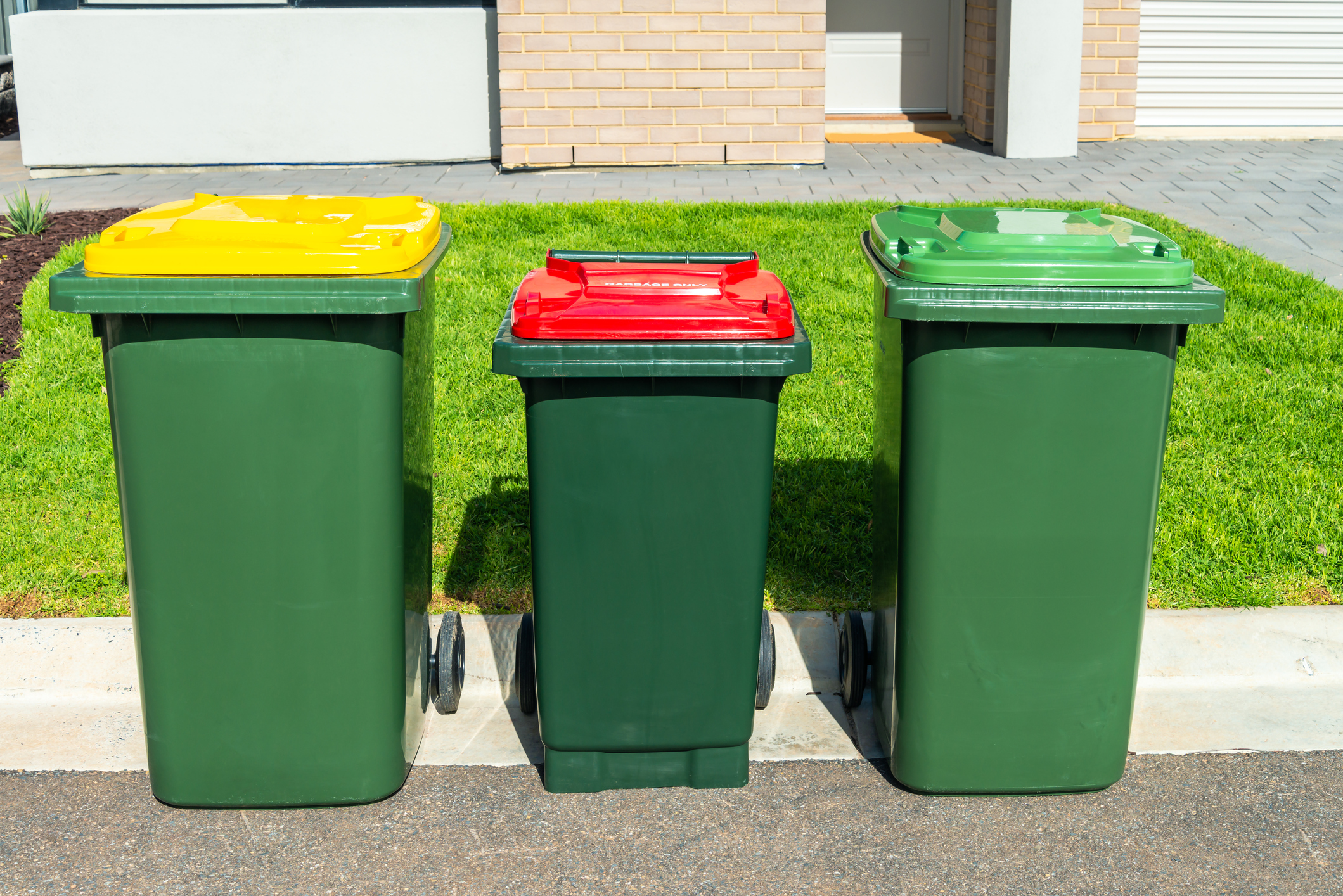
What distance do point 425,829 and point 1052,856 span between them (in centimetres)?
160

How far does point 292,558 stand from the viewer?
3086mm

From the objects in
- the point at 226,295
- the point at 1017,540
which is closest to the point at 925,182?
the point at 1017,540

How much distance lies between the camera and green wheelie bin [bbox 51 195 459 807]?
114 inches

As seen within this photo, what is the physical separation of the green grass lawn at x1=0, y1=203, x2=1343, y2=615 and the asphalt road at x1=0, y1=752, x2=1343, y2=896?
867mm

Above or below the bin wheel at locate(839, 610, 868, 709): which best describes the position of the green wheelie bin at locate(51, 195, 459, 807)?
above

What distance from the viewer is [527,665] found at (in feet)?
11.9

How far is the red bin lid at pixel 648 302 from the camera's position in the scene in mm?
2945

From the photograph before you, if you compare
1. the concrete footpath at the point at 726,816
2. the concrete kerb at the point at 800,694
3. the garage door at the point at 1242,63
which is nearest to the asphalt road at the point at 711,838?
the concrete footpath at the point at 726,816

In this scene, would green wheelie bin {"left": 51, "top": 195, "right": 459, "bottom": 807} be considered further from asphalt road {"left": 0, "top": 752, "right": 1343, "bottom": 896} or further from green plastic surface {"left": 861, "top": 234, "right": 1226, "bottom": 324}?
green plastic surface {"left": 861, "top": 234, "right": 1226, "bottom": 324}

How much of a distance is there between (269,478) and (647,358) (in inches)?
37.9

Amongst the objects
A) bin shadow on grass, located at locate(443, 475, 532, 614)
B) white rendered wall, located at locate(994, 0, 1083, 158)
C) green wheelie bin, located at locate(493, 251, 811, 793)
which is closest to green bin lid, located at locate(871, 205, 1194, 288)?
green wheelie bin, located at locate(493, 251, 811, 793)

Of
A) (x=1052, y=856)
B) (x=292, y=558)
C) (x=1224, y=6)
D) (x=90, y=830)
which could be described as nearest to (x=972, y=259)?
(x=1052, y=856)

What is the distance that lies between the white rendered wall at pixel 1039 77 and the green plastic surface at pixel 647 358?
910cm

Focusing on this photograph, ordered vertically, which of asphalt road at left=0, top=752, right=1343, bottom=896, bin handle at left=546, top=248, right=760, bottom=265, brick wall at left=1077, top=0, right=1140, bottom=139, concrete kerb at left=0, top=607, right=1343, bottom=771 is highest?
brick wall at left=1077, top=0, right=1140, bottom=139
